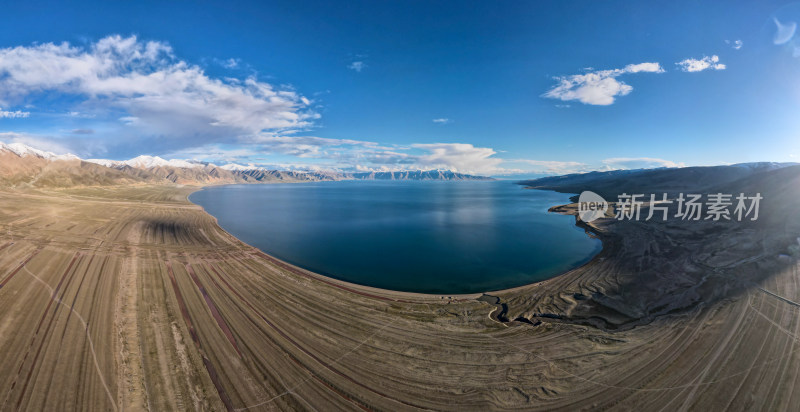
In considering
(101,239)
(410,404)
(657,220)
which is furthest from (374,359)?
(657,220)

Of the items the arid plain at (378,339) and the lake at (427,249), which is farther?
the lake at (427,249)

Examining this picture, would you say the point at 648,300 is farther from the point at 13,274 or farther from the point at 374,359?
the point at 13,274

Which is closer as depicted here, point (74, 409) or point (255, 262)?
point (74, 409)

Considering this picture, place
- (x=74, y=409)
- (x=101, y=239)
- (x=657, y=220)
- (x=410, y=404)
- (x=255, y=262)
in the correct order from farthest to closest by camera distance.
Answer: (x=657, y=220), (x=101, y=239), (x=255, y=262), (x=410, y=404), (x=74, y=409)

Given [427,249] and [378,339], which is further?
[427,249]

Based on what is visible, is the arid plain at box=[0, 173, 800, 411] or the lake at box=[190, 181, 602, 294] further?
the lake at box=[190, 181, 602, 294]

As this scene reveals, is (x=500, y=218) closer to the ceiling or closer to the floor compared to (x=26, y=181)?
closer to the floor

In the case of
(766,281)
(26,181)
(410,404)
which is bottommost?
(410,404)

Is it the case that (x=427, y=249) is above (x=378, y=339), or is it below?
above
